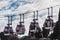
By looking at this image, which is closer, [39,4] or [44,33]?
[44,33]

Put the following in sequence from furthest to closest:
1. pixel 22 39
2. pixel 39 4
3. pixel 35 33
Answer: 1. pixel 39 4
2. pixel 22 39
3. pixel 35 33

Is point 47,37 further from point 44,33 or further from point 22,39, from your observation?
point 22,39

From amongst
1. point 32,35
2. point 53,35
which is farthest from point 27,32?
point 53,35

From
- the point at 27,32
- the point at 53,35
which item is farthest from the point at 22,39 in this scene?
the point at 53,35

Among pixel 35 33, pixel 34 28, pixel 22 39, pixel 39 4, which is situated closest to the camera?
pixel 34 28

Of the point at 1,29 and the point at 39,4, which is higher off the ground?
the point at 39,4

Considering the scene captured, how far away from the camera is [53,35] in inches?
349

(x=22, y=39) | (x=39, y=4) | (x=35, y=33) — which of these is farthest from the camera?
(x=39, y=4)

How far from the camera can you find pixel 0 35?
9727 mm

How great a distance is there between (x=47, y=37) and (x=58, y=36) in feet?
1.11

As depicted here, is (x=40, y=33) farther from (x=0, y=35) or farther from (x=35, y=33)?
(x=0, y=35)

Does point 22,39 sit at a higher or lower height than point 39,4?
lower

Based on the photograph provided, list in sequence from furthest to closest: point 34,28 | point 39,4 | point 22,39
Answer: point 39,4 < point 22,39 < point 34,28

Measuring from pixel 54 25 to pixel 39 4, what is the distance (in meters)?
1.57
